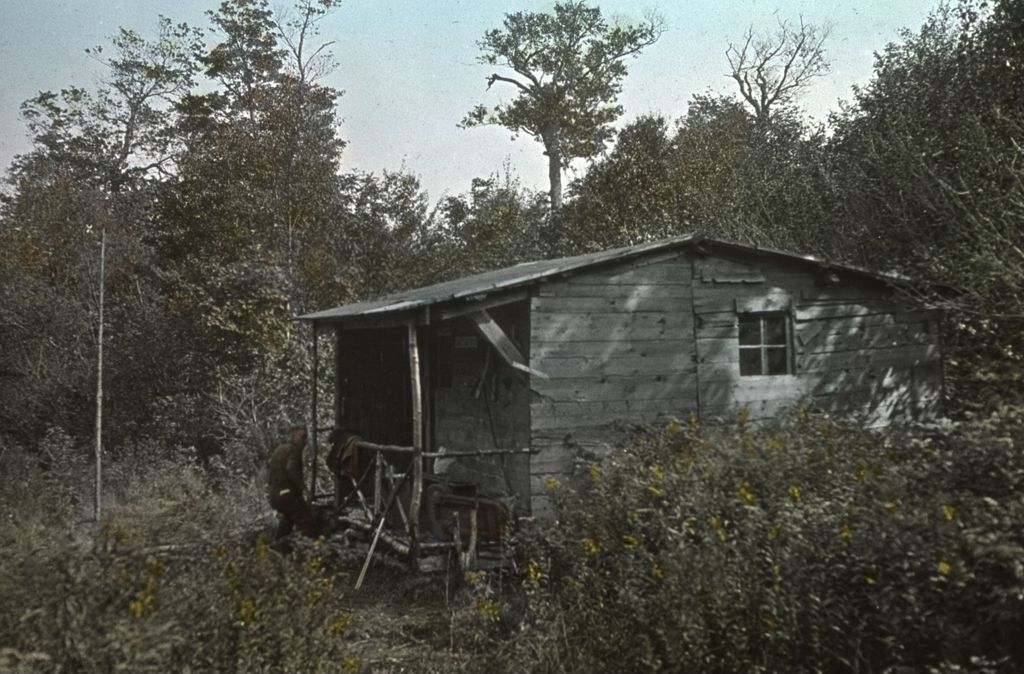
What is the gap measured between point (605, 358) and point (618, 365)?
0.67 feet

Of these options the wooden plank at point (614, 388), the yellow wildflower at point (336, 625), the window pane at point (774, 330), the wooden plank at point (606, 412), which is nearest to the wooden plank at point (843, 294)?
the window pane at point (774, 330)

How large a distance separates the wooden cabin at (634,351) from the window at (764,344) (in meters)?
0.02

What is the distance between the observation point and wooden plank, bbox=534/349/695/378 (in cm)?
1077

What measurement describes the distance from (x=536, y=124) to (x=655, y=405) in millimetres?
22149

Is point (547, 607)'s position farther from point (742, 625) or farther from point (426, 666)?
point (742, 625)

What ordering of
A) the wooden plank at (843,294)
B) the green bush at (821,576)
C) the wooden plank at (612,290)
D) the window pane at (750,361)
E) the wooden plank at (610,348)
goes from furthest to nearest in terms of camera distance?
the wooden plank at (843,294) < the window pane at (750,361) < the wooden plank at (612,290) < the wooden plank at (610,348) < the green bush at (821,576)

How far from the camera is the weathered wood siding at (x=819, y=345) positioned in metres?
11.7

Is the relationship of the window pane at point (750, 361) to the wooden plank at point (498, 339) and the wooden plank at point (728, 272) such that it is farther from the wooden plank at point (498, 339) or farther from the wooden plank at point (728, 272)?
the wooden plank at point (498, 339)

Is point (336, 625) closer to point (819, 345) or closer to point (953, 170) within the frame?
point (819, 345)

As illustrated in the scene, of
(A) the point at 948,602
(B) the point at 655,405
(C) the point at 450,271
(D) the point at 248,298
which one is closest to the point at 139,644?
(A) the point at 948,602

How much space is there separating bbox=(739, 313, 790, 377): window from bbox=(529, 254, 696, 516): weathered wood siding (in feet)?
3.27

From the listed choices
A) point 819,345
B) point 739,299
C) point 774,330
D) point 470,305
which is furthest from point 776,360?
point 470,305

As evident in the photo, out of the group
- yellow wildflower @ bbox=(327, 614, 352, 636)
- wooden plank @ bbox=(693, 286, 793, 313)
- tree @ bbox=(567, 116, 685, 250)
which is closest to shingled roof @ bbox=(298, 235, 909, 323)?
wooden plank @ bbox=(693, 286, 793, 313)

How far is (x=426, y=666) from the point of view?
6.95m
